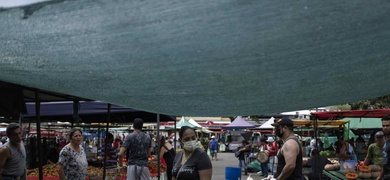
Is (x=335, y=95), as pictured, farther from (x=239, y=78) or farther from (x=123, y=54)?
(x=123, y=54)

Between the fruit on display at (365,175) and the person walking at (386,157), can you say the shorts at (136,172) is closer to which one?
the fruit on display at (365,175)

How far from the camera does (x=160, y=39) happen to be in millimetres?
2420

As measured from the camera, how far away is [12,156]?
624 cm

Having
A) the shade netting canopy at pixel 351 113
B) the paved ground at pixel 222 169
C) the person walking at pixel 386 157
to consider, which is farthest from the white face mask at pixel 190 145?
the paved ground at pixel 222 169

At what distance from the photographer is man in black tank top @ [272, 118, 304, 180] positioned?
595cm

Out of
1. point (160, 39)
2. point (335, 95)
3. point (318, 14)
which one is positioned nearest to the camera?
point (318, 14)

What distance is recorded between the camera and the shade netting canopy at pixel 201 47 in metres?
2.23

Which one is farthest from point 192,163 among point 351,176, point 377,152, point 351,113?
point 351,113

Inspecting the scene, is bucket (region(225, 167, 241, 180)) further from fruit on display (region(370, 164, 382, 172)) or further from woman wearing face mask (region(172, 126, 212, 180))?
woman wearing face mask (region(172, 126, 212, 180))

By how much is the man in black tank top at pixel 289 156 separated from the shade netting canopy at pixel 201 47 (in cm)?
257

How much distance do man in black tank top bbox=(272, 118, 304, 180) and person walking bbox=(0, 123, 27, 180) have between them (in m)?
3.51

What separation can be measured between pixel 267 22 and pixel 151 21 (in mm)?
574

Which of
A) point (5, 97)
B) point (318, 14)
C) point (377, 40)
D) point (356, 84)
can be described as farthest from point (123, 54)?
point (5, 97)

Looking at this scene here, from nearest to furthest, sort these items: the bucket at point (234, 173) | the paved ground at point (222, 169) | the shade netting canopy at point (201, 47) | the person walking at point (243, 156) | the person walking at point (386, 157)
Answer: the shade netting canopy at point (201, 47) → the person walking at point (386, 157) → the bucket at point (234, 173) → the paved ground at point (222, 169) → the person walking at point (243, 156)
